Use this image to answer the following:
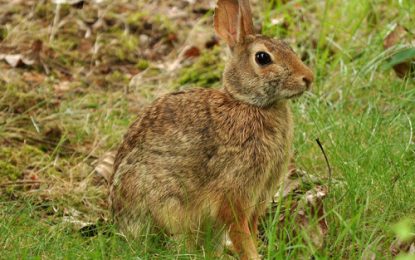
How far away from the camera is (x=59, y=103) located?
6.56 m

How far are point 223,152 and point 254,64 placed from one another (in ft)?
1.64

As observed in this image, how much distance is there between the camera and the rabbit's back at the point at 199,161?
4289 mm

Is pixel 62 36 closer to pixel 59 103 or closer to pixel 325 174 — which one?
pixel 59 103

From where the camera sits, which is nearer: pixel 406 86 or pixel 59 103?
pixel 406 86

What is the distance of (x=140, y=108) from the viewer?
21.4 ft

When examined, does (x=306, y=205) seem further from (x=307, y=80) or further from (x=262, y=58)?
(x=262, y=58)

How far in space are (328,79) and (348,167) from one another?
1852 millimetres

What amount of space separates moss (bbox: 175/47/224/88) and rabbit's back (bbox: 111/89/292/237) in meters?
2.11

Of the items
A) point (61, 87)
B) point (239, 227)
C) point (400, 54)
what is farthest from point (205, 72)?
point (239, 227)

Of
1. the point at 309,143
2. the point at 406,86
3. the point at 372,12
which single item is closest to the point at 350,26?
the point at 372,12

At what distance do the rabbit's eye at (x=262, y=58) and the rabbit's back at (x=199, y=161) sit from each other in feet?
0.84

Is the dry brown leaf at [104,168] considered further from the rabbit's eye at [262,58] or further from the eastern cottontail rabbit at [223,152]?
the rabbit's eye at [262,58]

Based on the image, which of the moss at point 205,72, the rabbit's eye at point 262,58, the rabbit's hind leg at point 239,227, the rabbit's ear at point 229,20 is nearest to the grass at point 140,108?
the moss at point 205,72

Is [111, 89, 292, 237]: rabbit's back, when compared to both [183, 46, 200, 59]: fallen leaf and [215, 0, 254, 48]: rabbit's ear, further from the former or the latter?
[183, 46, 200, 59]: fallen leaf
